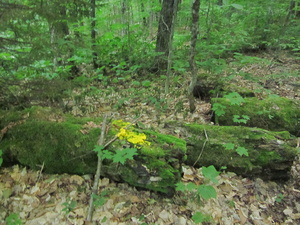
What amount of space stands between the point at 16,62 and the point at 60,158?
215 centimetres

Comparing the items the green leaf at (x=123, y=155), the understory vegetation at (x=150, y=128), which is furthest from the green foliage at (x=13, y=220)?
the green leaf at (x=123, y=155)

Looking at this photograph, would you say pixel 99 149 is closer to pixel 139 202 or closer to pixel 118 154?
pixel 118 154

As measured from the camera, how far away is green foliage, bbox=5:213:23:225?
2348mm

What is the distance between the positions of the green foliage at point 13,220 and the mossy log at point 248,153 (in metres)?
2.58

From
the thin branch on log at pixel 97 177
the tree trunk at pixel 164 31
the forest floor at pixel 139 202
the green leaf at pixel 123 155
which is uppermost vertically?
the tree trunk at pixel 164 31

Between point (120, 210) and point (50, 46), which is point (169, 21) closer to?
point (50, 46)

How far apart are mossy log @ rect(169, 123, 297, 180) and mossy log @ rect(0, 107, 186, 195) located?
0.62 m

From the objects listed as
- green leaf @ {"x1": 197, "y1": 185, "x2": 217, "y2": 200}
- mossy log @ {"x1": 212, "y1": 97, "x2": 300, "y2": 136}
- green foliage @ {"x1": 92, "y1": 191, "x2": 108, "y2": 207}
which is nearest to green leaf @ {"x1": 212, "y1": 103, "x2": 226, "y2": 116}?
mossy log @ {"x1": 212, "y1": 97, "x2": 300, "y2": 136}

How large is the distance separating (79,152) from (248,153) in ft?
9.41

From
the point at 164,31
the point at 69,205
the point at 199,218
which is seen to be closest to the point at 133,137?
the point at 69,205

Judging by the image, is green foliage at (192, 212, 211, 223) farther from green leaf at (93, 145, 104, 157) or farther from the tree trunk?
the tree trunk

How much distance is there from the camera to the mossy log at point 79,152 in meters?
2.84

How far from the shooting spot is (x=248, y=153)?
368cm

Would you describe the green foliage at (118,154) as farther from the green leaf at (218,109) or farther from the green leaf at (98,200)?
the green leaf at (218,109)
